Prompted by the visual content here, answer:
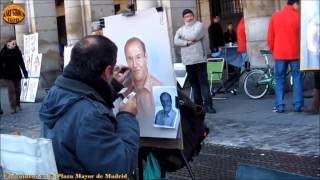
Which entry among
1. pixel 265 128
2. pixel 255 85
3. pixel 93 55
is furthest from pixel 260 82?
pixel 93 55

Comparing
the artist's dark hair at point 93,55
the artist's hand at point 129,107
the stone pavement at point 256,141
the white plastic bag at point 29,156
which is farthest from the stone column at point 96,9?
the white plastic bag at point 29,156

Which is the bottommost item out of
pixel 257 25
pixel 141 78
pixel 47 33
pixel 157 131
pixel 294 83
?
pixel 294 83

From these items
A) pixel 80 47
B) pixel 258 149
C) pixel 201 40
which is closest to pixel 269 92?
pixel 201 40

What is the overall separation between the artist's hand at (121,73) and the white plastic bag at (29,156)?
3.42 ft

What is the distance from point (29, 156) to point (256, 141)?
226 inches

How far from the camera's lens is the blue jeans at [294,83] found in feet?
33.0

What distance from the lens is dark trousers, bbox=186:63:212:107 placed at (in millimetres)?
10805

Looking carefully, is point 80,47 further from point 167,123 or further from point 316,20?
point 316,20

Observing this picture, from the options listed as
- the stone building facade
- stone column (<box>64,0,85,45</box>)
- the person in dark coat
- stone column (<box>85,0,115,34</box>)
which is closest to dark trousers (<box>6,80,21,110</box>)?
the stone building facade

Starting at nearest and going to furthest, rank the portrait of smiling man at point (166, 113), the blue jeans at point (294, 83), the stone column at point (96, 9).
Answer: the portrait of smiling man at point (166, 113) < the blue jeans at point (294, 83) < the stone column at point (96, 9)

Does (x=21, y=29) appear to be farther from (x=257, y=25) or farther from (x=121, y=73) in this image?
(x=121, y=73)

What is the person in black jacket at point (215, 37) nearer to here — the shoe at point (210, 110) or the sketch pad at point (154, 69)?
the shoe at point (210, 110)

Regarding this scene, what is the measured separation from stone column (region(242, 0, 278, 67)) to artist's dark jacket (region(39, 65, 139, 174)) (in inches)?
417

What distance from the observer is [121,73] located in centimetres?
394
